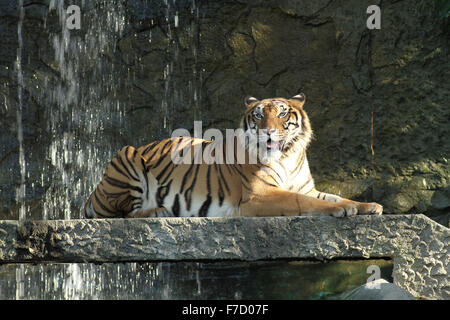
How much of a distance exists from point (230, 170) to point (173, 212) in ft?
1.57

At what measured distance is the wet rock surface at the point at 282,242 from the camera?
3.40 m

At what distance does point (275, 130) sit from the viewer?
4.00 m

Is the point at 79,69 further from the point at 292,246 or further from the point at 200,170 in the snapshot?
the point at 292,246

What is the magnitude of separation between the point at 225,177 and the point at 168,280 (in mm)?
1710

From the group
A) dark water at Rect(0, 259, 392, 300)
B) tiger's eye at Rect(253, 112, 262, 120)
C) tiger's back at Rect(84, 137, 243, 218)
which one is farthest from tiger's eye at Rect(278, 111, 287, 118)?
dark water at Rect(0, 259, 392, 300)

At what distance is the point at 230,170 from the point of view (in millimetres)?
4184

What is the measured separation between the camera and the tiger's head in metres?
4.04

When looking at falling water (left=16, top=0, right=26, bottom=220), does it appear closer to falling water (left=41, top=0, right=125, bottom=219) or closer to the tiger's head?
falling water (left=41, top=0, right=125, bottom=219)

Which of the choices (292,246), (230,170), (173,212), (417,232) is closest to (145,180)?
(173,212)
